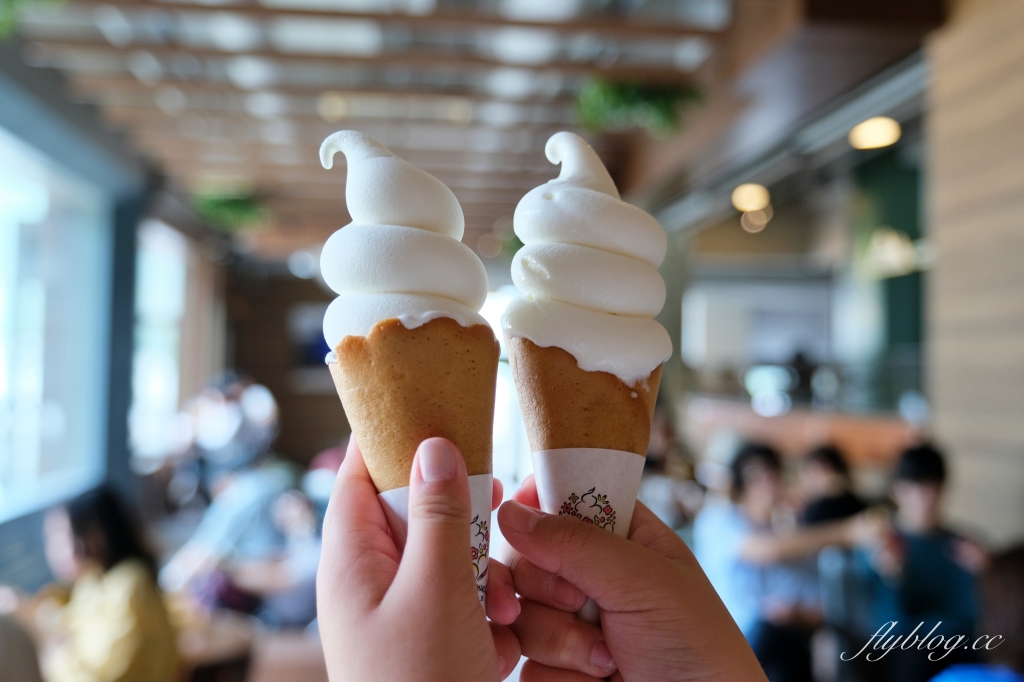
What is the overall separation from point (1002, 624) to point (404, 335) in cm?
182

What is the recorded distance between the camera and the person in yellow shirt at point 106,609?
2.92m

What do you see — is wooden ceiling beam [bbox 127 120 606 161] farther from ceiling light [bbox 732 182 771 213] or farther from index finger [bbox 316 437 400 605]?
index finger [bbox 316 437 400 605]

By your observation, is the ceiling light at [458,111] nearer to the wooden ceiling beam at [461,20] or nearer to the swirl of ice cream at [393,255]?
the wooden ceiling beam at [461,20]

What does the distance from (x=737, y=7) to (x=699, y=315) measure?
11.5 meters

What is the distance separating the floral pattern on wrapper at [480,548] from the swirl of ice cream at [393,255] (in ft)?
0.79

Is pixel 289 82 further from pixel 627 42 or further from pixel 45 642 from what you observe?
pixel 45 642

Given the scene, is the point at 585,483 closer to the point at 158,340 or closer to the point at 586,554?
the point at 586,554

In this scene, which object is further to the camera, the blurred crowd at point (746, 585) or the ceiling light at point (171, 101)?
the ceiling light at point (171, 101)

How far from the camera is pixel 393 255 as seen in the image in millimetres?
871

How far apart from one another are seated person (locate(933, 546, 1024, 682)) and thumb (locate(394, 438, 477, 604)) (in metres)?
1.60

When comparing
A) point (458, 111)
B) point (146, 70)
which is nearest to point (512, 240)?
point (458, 111)

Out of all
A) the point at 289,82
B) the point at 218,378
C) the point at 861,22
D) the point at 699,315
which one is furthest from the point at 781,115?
the point at 699,315

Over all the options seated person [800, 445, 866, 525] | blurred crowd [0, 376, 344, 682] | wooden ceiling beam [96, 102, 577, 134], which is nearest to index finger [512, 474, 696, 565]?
blurred crowd [0, 376, 344, 682]

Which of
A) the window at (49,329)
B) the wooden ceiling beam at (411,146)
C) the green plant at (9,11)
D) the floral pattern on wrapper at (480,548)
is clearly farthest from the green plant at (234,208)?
the floral pattern on wrapper at (480,548)
